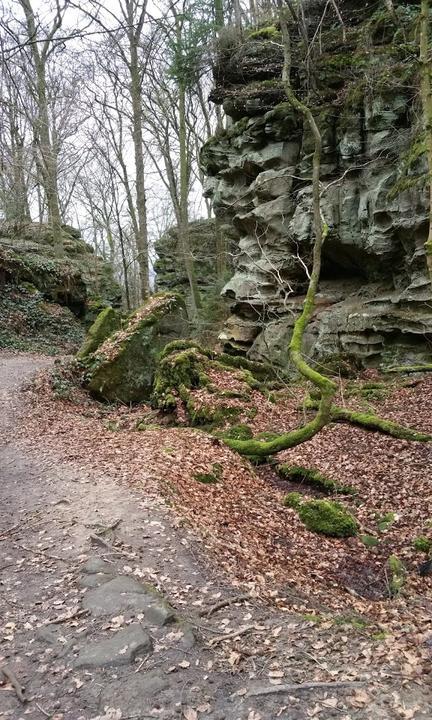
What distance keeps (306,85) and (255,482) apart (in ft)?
43.5

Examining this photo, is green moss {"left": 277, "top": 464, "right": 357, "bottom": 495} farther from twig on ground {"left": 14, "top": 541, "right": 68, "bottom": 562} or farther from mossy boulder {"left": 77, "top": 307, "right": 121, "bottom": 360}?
mossy boulder {"left": 77, "top": 307, "right": 121, "bottom": 360}

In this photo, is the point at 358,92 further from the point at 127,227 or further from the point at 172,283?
the point at 127,227

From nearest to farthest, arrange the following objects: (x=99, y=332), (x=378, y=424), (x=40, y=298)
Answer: (x=378, y=424)
(x=99, y=332)
(x=40, y=298)

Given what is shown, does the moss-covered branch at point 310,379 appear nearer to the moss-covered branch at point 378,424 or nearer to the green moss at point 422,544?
the moss-covered branch at point 378,424

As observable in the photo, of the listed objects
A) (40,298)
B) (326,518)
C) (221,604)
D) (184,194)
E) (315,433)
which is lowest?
(326,518)

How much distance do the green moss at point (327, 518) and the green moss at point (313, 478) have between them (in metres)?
0.69

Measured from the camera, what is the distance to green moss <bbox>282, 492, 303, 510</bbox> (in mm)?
6942

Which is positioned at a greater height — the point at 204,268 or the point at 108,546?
the point at 204,268

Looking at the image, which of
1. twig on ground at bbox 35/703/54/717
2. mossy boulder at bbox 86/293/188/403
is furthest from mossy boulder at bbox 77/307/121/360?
twig on ground at bbox 35/703/54/717

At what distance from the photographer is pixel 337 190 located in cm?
1491

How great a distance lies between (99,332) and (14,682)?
37.6ft

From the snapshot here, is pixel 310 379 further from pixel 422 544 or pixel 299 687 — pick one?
pixel 299 687

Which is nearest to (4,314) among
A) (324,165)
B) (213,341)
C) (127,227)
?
(213,341)

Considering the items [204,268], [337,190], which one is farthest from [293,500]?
[204,268]
